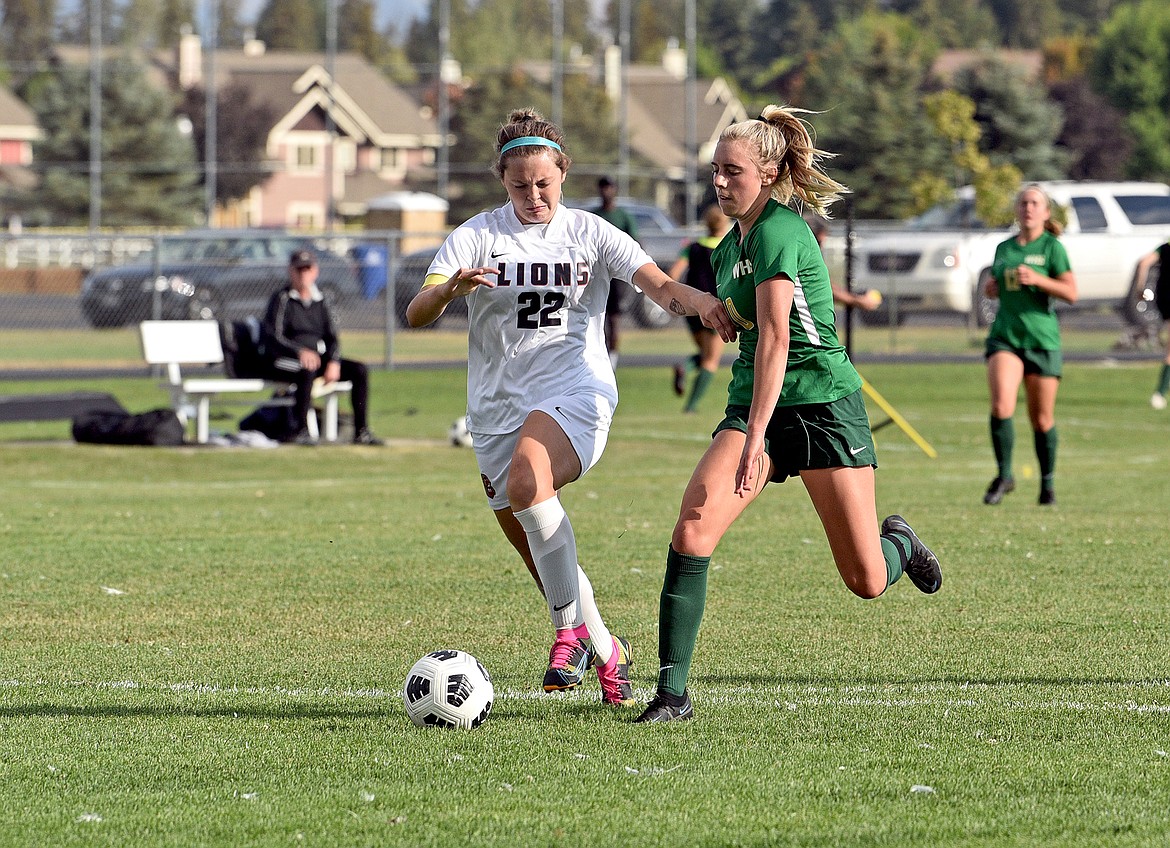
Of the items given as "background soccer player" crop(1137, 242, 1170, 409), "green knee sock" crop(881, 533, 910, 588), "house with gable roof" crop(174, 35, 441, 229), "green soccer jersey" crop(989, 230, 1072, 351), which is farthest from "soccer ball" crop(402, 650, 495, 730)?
"house with gable roof" crop(174, 35, 441, 229)

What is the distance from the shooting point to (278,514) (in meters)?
11.9

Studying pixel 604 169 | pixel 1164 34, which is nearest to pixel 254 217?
pixel 604 169

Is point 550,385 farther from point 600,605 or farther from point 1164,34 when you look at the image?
point 1164,34

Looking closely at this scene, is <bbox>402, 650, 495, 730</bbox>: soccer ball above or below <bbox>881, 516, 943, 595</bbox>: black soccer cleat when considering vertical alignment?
below

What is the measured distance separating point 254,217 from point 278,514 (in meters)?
66.7

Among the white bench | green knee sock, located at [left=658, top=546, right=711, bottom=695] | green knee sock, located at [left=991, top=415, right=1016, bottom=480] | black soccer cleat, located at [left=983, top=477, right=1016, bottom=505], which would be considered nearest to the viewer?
green knee sock, located at [left=658, top=546, right=711, bottom=695]

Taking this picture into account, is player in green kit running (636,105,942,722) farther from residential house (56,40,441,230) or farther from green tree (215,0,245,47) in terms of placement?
green tree (215,0,245,47)

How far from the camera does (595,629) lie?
6.11 metres

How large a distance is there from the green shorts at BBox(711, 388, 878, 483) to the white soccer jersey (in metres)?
0.69

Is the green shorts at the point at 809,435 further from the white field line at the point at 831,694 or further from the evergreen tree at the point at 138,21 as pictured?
the evergreen tree at the point at 138,21

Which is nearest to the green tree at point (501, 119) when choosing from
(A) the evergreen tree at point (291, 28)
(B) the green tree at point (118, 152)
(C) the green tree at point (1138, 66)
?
(B) the green tree at point (118, 152)

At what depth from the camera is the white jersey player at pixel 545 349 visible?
6051mm

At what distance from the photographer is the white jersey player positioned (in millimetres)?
6051

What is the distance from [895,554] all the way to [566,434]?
53.9 inches
